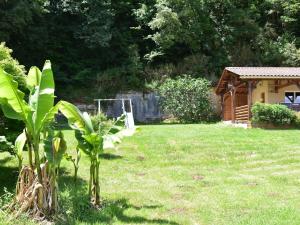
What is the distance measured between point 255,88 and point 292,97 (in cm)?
364

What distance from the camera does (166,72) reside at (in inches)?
1276

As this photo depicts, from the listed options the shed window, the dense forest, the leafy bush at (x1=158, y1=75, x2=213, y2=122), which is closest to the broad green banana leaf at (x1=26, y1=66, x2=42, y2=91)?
the leafy bush at (x1=158, y1=75, x2=213, y2=122)

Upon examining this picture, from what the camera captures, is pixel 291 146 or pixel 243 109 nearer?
pixel 291 146

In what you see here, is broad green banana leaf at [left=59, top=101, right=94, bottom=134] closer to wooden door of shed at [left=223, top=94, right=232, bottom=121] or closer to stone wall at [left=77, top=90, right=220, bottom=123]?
wooden door of shed at [left=223, top=94, right=232, bottom=121]

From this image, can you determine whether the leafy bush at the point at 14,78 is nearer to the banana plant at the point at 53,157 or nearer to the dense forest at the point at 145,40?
the banana plant at the point at 53,157

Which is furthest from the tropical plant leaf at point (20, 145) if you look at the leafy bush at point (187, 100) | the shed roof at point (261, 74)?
the leafy bush at point (187, 100)

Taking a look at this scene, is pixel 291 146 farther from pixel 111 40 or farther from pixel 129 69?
pixel 111 40

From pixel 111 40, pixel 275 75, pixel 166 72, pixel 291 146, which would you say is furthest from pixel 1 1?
pixel 291 146

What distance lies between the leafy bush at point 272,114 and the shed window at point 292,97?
5975 millimetres

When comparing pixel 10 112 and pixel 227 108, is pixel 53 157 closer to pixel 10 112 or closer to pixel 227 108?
pixel 10 112

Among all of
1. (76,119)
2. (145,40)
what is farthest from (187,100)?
(76,119)

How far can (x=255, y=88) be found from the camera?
83.3 feet

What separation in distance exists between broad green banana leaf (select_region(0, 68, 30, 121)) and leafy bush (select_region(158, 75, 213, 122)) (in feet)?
70.5

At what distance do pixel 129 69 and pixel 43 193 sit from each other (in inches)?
969
